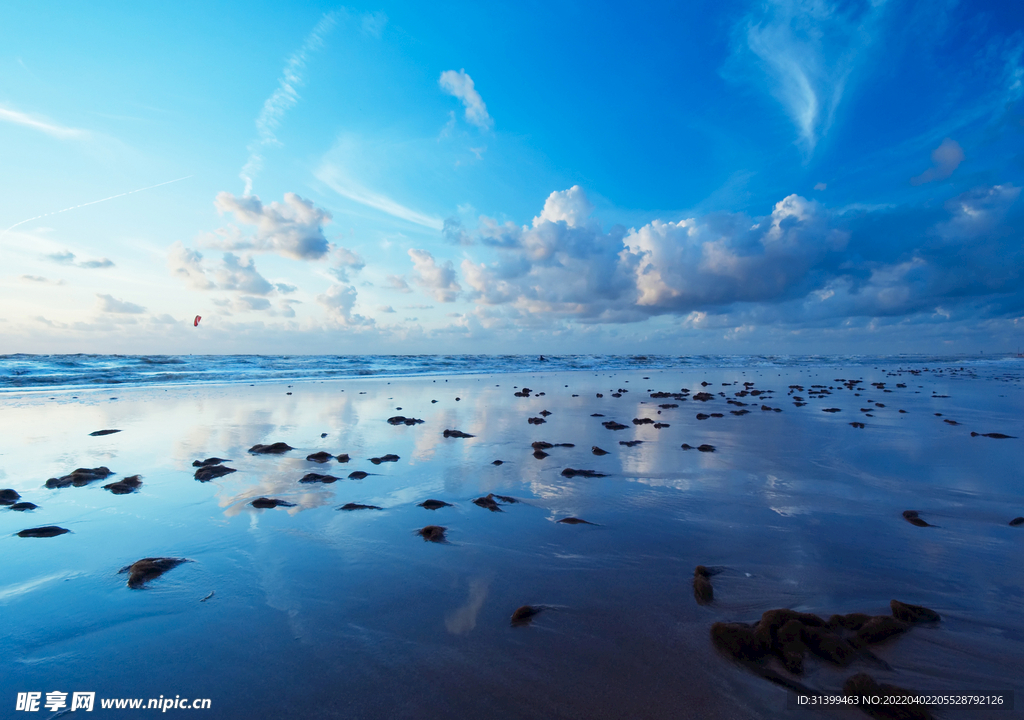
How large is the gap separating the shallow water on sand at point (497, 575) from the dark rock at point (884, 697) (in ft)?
0.37

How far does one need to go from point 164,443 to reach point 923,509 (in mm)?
12907

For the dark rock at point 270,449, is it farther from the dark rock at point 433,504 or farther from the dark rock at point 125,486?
the dark rock at point 433,504

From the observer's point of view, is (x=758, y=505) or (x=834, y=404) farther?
(x=834, y=404)

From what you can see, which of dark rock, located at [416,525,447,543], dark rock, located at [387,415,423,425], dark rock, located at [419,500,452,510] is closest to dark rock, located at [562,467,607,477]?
dark rock, located at [419,500,452,510]

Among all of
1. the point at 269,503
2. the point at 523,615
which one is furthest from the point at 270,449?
the point at 523,615

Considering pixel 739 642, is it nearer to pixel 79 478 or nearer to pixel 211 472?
pixel 211 472

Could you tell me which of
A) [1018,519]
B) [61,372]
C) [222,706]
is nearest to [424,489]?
[222,706]

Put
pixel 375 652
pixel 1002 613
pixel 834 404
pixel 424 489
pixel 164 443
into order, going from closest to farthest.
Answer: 1. pixel 375 652
2. pixel 1002 613
3. pixel 424 489
4. pixel 164 443
5. pixel 834 404

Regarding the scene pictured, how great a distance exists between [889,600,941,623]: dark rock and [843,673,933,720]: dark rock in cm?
82

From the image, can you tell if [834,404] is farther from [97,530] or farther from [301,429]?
[97,530]

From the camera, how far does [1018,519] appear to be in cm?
507

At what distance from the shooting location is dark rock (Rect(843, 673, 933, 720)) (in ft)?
7.93

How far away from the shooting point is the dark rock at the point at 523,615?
3258 mm

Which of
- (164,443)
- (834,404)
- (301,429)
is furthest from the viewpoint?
(834,404)
